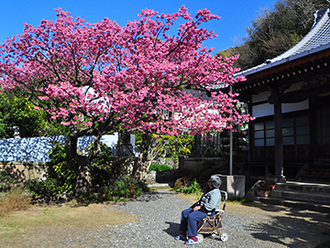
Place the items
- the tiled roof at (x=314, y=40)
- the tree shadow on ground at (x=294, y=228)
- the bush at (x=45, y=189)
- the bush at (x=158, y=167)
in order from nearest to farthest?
1. the tree shadow on ground at (x=294, y=228)
2. the bush at (x=45, y=189)
3. the tiled roof at (x=314, y=40)
4. the bush at (x=158, y=167)

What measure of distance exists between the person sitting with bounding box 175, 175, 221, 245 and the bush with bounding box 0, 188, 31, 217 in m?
5.31

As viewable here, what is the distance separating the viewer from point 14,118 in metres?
16.1

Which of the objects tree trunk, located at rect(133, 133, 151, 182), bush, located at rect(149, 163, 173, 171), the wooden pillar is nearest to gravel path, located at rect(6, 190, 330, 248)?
the wooden pillar

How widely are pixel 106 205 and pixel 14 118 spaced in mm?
10314

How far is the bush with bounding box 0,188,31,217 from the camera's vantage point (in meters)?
7.84

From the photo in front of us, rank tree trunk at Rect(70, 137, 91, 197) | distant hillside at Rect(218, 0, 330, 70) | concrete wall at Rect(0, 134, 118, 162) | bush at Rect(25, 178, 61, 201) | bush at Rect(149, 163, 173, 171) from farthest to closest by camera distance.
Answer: distant hillside at Rect(218, 0, 330, 70)
bush at Rect(149, 163, 173, 171)
concrete wall at Rect(0, 134, 118, 162)
tree trunk at Rect(70, 137, 91, 197)
bush at Rect(25, 178, 61, 201)

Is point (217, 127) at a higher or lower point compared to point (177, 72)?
lower

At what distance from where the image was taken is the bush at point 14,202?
25.7 ft

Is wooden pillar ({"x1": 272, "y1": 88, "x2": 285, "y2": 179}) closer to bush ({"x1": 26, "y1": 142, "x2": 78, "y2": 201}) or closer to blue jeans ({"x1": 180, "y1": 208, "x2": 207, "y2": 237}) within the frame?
blue jeans ({"x1": 180, "y1": 208, "x2": 207, "y2": 237})

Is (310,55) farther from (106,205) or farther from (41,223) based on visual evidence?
(41,223)

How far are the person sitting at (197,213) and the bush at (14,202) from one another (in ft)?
17.4

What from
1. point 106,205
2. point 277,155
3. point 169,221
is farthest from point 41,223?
point 277,155

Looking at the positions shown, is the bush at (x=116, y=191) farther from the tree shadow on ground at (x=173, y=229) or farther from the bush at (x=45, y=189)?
the tree shadow on ground at (x=173, y=229)

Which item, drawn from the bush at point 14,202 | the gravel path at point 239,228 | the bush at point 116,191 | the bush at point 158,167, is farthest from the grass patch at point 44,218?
the bush at point 158,167
